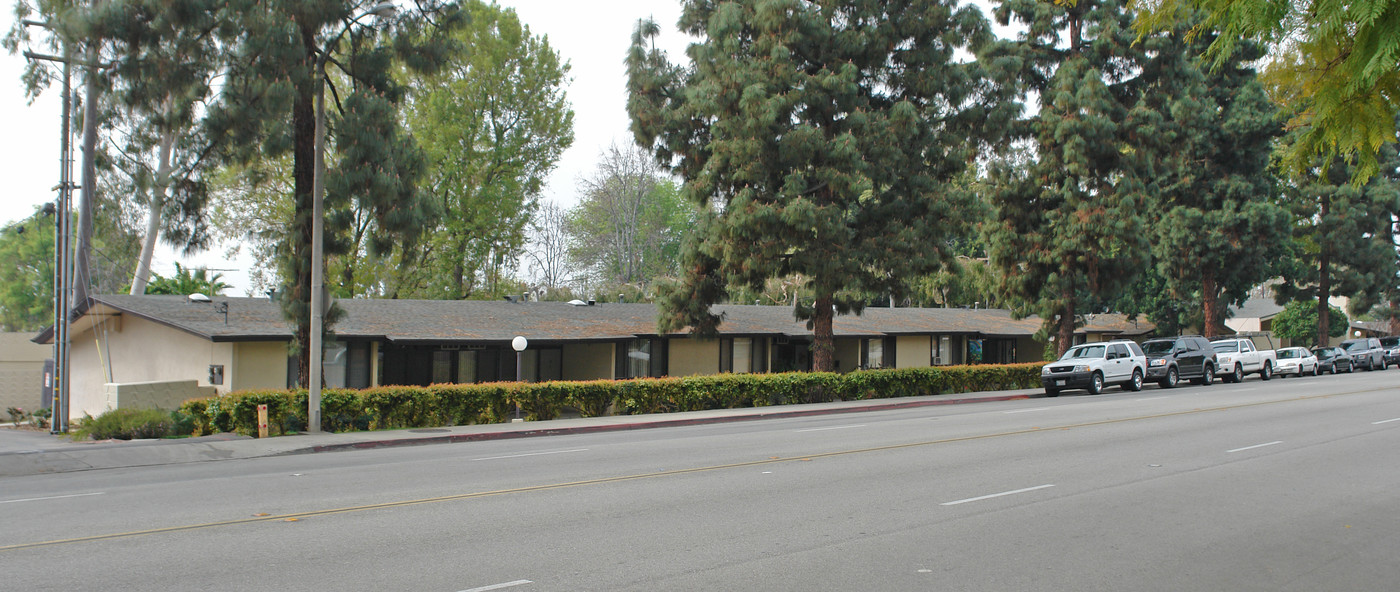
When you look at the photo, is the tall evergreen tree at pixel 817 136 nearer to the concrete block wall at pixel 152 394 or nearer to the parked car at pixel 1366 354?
the concrete block wall at pixel 152 394

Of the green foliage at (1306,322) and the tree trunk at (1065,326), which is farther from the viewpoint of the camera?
the green foliage at (1306,322)

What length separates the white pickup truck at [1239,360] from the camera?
36469 mm

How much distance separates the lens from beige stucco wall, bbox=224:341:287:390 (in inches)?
951

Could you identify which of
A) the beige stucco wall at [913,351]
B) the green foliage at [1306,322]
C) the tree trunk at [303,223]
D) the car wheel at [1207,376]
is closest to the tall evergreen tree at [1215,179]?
the car wheel at [1207,376]

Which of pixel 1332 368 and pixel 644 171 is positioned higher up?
pixel 644 171

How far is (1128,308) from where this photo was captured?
5212 cm

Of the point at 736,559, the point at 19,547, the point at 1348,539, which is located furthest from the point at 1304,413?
the point at 19,547

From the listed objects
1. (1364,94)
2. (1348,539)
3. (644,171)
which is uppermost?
(644,171)

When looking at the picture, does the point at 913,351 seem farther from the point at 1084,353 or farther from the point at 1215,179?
the point at 1215,179

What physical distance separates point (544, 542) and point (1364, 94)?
7.06 metres

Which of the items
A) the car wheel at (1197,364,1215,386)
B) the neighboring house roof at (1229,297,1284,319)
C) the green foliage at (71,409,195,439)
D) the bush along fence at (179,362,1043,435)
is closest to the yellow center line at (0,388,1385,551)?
the bush along fence at (179,362,1043,435)

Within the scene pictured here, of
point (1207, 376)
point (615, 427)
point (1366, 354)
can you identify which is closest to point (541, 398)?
point (615, 427)

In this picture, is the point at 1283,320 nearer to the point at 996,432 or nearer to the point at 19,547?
the point at 996,432

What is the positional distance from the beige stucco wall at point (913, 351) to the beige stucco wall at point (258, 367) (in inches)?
1034
